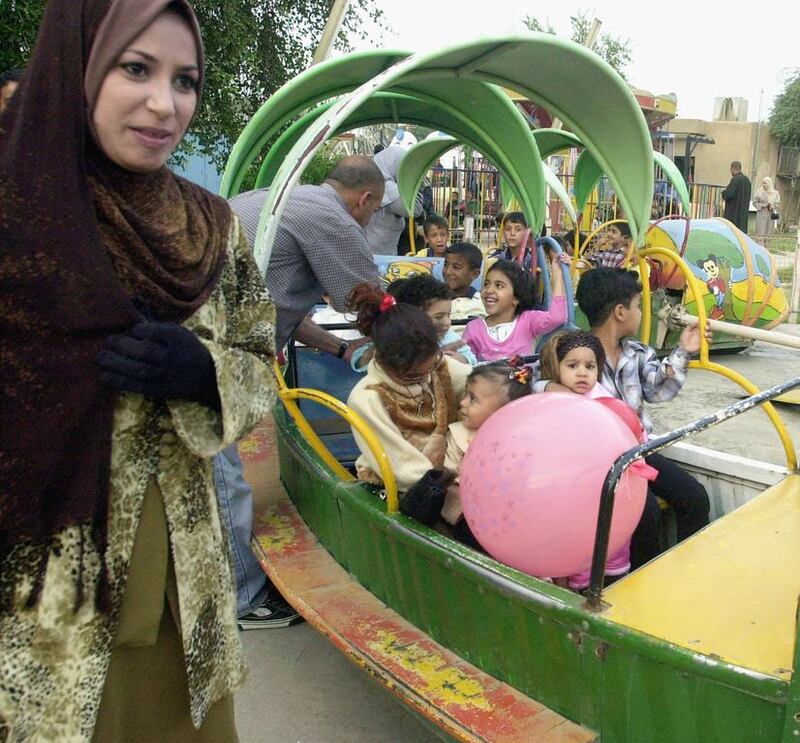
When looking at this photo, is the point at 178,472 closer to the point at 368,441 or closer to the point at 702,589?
the point at 368,441

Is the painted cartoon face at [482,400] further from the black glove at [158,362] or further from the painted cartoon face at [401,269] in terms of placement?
the painted cartoon face at [401,269]

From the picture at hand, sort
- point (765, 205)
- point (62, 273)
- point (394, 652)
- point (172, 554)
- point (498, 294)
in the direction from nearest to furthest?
point (62, 273) < point (172, 554) < point (394, 652) < point (498, 294) < point (765, 205)

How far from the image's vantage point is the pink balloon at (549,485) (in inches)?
75.2

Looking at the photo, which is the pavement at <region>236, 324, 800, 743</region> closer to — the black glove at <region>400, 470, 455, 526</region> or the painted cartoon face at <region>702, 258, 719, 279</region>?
the black glove at <region>400, 470, 455, 526</region>

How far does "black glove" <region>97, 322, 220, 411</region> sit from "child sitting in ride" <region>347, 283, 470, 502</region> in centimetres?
132

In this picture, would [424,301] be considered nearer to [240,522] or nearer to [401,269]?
[240,522]

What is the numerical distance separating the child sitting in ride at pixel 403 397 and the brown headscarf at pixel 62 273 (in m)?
1.41

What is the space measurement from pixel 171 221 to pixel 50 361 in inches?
11.9

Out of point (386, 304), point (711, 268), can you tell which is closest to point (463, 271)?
point (386, 304)

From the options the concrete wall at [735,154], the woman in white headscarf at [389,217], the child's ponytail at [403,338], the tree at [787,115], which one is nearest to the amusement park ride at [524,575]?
the child's ponytail at [403,338]

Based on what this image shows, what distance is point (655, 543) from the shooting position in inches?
99.5

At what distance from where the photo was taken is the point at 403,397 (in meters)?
2.71

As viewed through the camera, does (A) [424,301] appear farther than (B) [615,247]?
No

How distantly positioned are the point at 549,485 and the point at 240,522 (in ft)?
5.21
